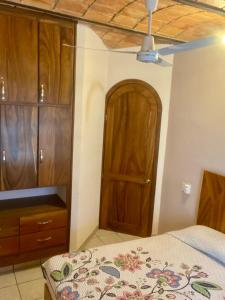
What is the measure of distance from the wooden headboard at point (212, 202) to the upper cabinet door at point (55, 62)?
1.68 meters

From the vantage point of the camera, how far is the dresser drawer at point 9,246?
254cm

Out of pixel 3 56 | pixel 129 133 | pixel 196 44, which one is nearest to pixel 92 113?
pixel 129 133

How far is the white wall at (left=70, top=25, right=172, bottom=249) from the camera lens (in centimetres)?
279

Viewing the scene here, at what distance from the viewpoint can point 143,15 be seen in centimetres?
235

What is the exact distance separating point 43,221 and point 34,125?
3.29ft

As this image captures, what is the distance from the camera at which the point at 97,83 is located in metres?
3.18

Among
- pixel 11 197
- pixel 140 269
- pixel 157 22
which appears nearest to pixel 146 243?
pixel 140 269

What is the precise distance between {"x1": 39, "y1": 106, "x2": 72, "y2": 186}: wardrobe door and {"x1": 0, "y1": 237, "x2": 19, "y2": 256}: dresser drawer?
2.01ft

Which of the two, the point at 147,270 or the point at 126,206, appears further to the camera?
the point at 126,206

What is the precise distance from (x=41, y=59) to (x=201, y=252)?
228 cm

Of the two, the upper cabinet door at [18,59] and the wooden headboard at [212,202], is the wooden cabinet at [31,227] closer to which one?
the upper cabinet door at [18,59]

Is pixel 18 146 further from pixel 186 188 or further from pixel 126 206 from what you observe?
pixel 186 188

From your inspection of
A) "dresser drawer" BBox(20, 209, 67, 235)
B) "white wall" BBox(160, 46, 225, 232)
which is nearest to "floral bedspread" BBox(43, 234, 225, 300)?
"dresser drawer" BBox(20, 209, 67, 235)

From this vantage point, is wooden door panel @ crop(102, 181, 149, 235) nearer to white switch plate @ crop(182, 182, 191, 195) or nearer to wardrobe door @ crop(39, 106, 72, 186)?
white switch plate @ crop(182, 182, 191, 195)
